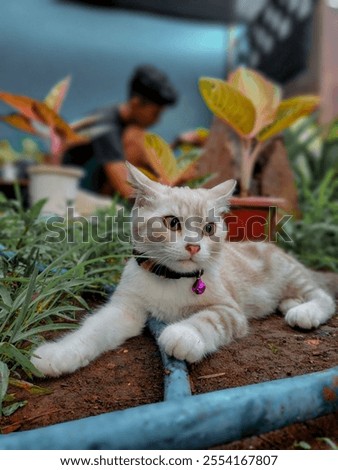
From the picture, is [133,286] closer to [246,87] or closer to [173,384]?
[173,384]

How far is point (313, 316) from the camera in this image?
1.11m

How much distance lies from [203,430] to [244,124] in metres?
0.98

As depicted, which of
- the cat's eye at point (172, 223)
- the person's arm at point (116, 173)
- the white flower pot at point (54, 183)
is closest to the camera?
the cat's eye at point (172, 223)

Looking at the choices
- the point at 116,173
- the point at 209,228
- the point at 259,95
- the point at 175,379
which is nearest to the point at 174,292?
the point at 209,228

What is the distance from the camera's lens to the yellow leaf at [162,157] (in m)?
1.27

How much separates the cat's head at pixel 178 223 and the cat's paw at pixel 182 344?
0.16m

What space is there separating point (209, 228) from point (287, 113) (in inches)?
28.3

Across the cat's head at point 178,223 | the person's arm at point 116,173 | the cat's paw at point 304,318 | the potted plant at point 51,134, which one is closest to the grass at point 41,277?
the cat's head at point 178,223

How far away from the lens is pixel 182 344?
2.79 feet

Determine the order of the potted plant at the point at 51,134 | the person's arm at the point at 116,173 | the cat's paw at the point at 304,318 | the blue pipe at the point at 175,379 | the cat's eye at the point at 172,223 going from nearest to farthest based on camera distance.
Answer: the blue pipe at the point at 175,379 < the cat's eye at the point at 172,223 < the cat's paw at the point at 304,318 < the potted plant at the point at 51,134 < the person's arm at the point at 116,173

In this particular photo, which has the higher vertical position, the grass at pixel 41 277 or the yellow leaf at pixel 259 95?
the yellow leaf at pixel 259 95

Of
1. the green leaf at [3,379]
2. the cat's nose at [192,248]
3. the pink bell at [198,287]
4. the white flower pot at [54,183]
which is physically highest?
the cat's nose at [192,248]

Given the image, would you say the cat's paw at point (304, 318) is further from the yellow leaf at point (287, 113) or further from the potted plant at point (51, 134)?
the potted plant at point (51, 134)

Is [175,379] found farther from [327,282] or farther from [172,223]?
[327,282]
